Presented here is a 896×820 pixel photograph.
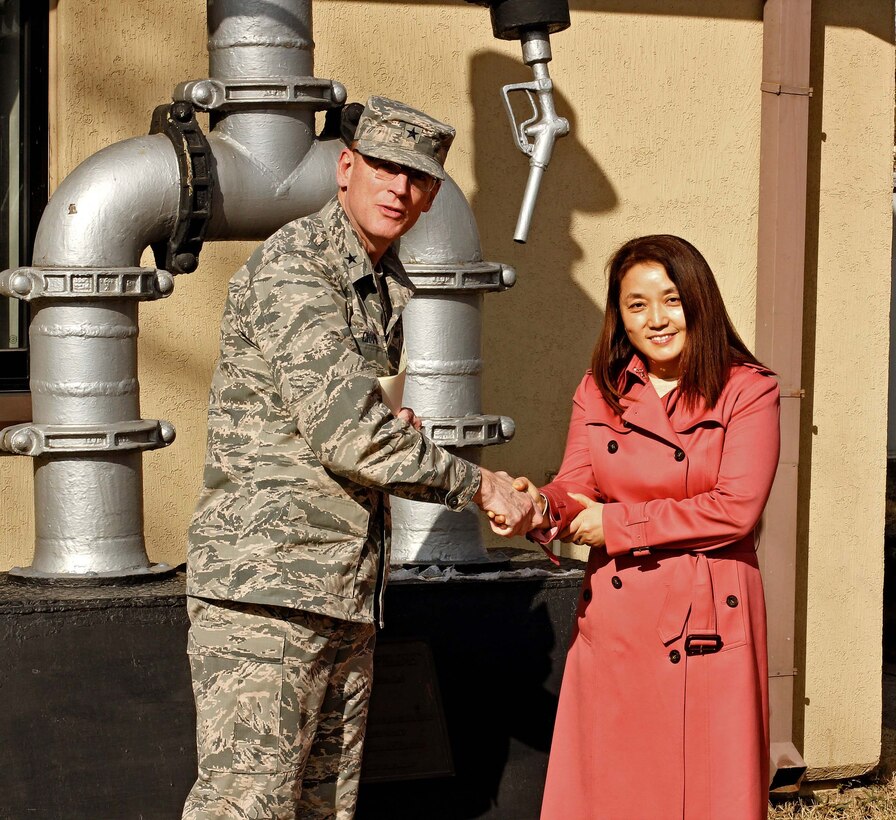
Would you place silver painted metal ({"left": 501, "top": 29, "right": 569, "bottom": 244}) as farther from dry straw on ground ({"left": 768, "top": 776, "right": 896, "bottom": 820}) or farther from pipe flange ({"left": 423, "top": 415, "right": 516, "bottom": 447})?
dry straw on ground ({"left": 768, "top": 776, "right": 896, "bottom": 820})

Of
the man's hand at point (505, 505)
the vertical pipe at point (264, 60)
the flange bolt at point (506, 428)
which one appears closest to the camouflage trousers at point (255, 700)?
the man's hand at point (505, 505)

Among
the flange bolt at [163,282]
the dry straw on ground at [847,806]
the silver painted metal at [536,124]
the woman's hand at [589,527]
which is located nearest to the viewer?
the woman's hand at [589,527]

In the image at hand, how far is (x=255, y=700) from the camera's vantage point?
314cm

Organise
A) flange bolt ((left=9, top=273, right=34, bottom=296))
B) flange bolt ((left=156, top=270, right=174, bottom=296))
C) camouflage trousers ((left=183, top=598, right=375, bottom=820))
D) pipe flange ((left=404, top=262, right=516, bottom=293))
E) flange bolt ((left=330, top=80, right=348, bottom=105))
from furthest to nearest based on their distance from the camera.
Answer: pipe flange ((left=404, top=262, right=516, bottom=293)), flange bolt ((left=330, top=80, right=348, bottom=105)), flange bolt ((left=156, top=270, right=174, bottom=296)), flange bolt ((left=9, top=273, right=34, bottom=296)), camouflage trousers ((left=183, top=598, right=375, bottom=820))

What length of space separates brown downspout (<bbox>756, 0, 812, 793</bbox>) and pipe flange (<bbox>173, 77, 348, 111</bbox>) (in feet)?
6.73

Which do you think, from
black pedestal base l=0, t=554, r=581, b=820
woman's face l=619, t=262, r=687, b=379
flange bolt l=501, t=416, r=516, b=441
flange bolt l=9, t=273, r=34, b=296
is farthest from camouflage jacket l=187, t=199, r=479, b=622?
flange bolt l=501, t=416, r=516, b=441

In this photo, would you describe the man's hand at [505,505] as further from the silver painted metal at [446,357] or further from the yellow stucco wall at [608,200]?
the yellow stucco wall at [608,200]

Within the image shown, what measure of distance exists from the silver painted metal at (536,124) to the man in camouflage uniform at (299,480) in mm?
1269

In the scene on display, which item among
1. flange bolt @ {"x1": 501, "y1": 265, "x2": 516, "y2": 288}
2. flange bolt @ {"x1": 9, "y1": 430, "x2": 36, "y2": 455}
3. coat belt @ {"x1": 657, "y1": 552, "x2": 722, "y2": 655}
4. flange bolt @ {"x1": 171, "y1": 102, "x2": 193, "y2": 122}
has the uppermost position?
flange bolt @ {"x1": 171, "y1": 102, "x2": 193, "y2": 122}

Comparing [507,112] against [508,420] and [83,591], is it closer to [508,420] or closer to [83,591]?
[508,420]

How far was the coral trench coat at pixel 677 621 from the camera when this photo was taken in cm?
327

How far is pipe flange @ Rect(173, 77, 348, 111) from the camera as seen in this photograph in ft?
13.1

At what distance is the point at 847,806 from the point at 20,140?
4.03 m

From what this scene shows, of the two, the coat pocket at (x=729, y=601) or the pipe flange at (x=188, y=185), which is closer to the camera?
the coat pocket at (x=729, y=601)
